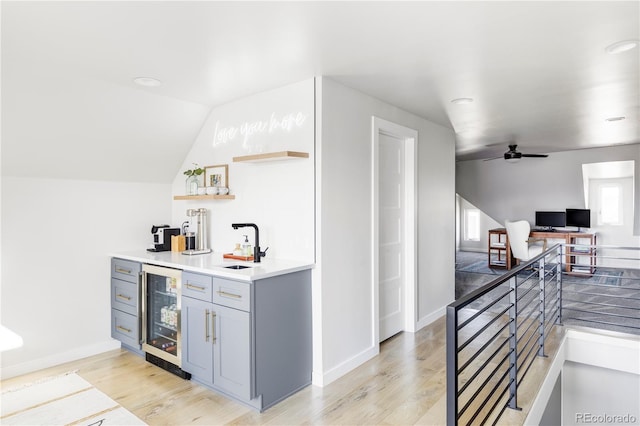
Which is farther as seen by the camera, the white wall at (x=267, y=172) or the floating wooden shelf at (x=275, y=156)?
the white wall at (x=267, y=172)

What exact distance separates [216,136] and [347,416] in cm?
258

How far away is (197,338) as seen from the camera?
276cm

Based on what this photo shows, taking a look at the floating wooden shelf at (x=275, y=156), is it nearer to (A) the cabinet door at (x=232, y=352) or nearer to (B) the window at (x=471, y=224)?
(A) the cabinet door at (x=232, y=352)

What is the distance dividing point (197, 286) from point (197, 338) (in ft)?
1.22

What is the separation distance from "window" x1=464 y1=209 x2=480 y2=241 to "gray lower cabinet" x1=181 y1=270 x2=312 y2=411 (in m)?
8.38

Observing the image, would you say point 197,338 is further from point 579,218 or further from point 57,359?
point 579,218

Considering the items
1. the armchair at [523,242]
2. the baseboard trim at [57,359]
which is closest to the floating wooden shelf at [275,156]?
the baseboard trim at [57,359]

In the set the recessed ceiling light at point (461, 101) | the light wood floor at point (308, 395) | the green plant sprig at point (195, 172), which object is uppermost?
the recessed ceiling light at point (461, 101)

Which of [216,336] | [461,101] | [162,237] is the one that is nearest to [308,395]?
[216,336]

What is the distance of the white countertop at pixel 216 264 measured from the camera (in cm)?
249

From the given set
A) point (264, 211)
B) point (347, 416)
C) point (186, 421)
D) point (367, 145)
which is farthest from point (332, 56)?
point (186, 421)

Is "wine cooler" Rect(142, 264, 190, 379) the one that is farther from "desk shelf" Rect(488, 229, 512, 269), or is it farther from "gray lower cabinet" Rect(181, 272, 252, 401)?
"desk shelf" Rect(488, 229, 512, 269)

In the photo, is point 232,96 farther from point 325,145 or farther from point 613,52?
point 613,52

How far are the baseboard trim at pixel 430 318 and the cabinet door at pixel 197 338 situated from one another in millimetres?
2248
